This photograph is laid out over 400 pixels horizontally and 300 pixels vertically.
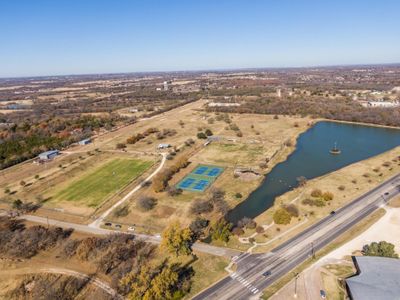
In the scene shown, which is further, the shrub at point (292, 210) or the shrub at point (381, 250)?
the shrub at point (292, 210)

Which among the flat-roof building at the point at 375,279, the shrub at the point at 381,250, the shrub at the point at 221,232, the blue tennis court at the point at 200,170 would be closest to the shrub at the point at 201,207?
the shrub at the point at 221,232

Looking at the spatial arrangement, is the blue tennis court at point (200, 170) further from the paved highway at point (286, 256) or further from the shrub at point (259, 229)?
the paved highway at point (286, 256)

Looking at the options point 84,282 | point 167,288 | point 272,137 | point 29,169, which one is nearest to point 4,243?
point 84,282

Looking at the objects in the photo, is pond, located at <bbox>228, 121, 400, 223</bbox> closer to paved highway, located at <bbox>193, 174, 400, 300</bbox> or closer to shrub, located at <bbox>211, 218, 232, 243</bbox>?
shrub, located at <bbox>211, 218, 232, 243</bbox>

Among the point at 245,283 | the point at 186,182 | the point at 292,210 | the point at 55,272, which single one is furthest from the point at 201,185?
the point at 55,272

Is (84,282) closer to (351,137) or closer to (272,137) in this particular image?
(272,137)
